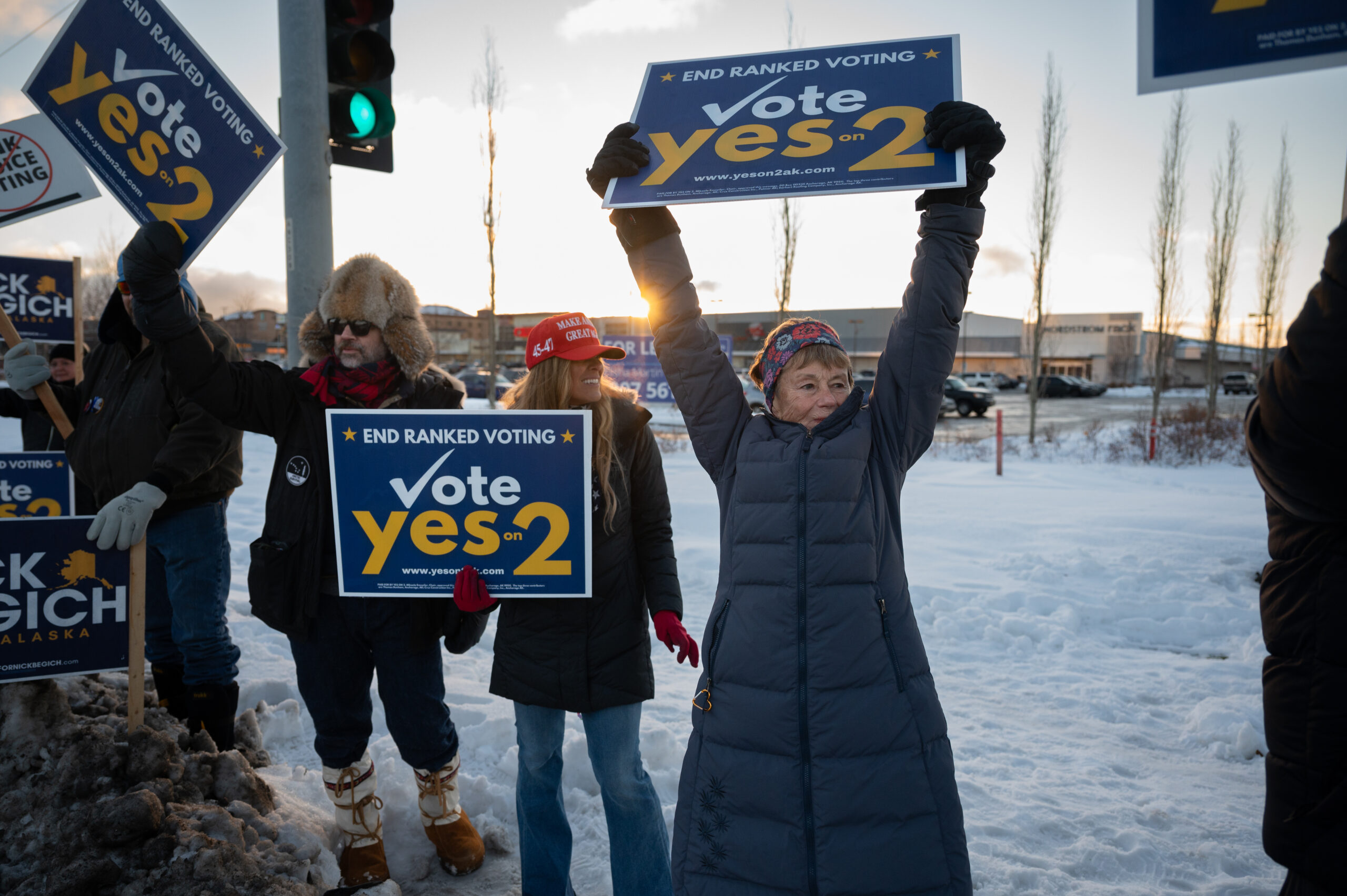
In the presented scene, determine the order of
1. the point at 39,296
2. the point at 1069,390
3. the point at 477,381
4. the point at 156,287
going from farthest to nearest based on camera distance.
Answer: the point at 1069,390 → the point at 477,381 → the point at 39,296 → the point at 156,287

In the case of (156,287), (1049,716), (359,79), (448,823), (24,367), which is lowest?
(1049,716)

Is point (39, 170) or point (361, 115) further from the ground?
point (361, 115)

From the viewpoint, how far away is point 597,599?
2.54 metres

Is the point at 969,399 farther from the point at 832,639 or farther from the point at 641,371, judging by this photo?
the point at 832,639

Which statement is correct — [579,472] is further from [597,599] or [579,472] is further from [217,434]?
[217,434]

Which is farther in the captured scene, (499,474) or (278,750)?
A: (278,750)

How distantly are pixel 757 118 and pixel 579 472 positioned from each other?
1.23m

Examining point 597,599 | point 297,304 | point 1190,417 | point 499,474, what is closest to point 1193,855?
point 597,599

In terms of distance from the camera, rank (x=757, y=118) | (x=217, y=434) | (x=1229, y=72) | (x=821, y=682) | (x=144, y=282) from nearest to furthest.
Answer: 1. (x=1229, y=72)
2. (x=821, y=682)
3. (x=757, y=118)
4. (x=144, y=282)
5. (x=217, y=434)

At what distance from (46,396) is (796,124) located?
3139 millimetres

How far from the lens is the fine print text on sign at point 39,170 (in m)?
3.89

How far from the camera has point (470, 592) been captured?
8.30ft

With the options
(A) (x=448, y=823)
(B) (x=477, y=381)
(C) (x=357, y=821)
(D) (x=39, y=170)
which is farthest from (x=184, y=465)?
→ (B) (x=477, y=381)

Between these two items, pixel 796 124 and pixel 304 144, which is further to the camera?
pixel 304 144
